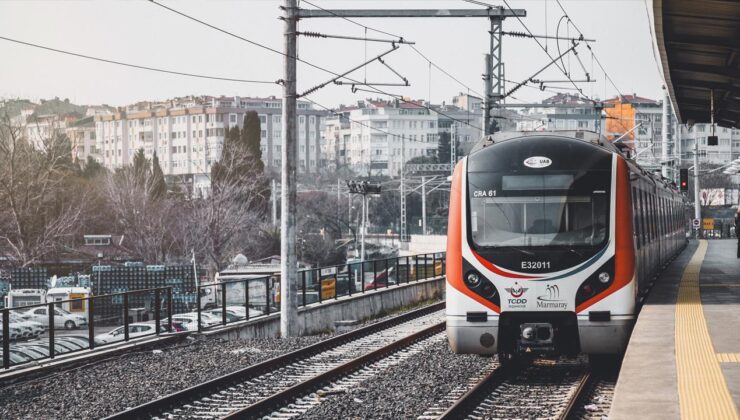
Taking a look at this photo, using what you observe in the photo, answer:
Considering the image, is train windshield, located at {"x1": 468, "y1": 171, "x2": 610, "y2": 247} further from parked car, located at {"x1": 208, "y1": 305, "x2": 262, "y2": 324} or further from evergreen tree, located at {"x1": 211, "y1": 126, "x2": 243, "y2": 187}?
evergreen tree, located at {"x1": 211, "y1": 126, "x2": 243, "y2": 187}

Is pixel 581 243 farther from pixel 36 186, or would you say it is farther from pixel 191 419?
pixel 36 186

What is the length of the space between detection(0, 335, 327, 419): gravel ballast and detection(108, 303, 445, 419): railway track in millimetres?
568

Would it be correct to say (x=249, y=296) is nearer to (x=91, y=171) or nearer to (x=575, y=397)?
(x=575, y=397)

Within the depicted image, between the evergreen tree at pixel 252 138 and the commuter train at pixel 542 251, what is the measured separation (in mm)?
68082

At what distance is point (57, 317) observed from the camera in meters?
17.7

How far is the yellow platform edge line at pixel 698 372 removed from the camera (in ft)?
26.9

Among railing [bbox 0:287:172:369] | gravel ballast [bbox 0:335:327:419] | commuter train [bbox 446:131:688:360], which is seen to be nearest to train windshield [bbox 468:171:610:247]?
commuter train [bbox 446:131:688:360]

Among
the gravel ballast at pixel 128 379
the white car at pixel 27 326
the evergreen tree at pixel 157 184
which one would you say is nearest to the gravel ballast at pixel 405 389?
the gravel ballast at pixel 128 379

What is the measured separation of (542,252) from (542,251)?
0.04 ft

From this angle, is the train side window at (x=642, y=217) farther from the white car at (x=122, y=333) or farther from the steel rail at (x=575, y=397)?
the white car at (x=122, y=333)

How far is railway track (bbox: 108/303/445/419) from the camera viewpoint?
12.2 m

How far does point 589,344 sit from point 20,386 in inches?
303

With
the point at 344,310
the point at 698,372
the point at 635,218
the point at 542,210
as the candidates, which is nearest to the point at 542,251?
the point at 542,210

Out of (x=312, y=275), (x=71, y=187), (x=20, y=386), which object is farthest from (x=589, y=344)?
(x=71, y=187)
